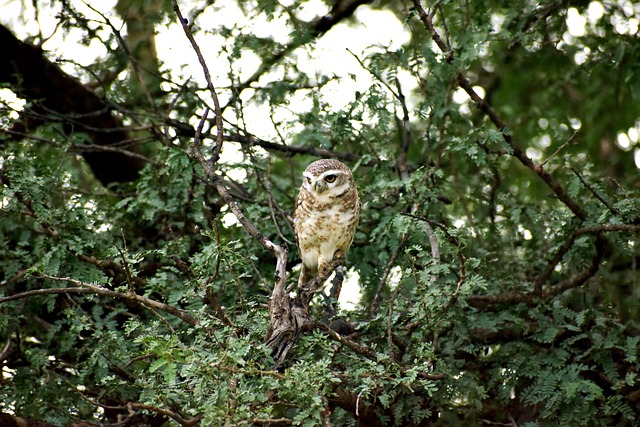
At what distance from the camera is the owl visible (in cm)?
381

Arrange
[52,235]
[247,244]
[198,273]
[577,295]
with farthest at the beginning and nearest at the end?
[577,295], [247,244], [52,235], [198,273]

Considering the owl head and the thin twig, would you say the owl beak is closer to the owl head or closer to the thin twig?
the owl head

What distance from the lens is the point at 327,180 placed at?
3840 millimetres

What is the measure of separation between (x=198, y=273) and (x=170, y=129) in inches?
68.3

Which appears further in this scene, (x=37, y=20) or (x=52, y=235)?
(x=37, y=20)

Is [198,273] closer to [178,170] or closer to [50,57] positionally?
[178,170]

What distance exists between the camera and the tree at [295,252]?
2.83 meters

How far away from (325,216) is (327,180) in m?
0.16

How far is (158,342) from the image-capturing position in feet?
7.68

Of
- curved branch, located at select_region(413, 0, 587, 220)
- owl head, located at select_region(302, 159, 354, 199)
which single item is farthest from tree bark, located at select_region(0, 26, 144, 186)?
curved branch, located at select_region(413, 0, 587, 220)

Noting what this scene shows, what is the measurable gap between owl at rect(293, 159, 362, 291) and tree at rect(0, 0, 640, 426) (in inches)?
5.2

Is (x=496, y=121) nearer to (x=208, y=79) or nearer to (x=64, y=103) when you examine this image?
(x=208, y=79)

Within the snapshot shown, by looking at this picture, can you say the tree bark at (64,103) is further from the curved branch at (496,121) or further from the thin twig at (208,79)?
the curved branch at (496,121)

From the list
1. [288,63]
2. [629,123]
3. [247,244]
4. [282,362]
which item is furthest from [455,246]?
[629,123]
